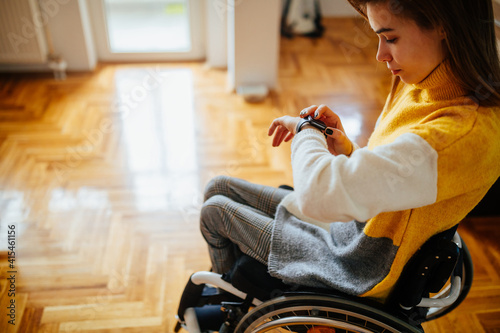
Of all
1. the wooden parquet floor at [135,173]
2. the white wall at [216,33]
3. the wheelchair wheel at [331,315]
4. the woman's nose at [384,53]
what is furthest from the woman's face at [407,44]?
the white wall at [216,33]

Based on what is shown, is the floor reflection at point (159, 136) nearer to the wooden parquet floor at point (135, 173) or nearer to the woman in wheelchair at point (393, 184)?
the wooden parquet floor at point (135, 173)

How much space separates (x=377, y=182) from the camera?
81cm

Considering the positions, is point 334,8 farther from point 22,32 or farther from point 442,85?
point 442,85

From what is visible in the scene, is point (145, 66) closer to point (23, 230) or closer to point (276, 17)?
point (276, 17)

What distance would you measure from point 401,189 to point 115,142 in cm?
204

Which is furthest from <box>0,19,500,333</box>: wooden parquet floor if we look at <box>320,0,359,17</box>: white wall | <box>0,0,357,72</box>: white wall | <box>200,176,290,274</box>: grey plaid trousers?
<box>320,0,359,17</box>: white wall

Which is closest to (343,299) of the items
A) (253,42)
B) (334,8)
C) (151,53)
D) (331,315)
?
(331,315)

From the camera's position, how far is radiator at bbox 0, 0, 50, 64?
2929mm

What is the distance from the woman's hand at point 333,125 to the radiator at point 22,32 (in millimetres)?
2575

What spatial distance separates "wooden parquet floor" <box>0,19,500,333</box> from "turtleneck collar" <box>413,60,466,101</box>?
3.38 feet

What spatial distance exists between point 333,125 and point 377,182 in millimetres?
360

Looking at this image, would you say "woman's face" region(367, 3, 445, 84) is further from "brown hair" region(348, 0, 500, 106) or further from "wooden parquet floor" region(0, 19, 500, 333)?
"wooden parquet floor" region(0, 19, 500, 333)

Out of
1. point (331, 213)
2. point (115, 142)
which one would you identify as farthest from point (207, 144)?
point (331, 213)

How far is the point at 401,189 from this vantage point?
808 millimetres
